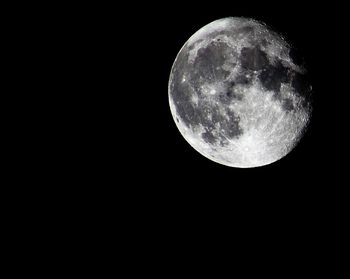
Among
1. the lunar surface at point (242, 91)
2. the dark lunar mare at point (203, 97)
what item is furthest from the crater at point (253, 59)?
the dark lunar mare at point (203, 97)

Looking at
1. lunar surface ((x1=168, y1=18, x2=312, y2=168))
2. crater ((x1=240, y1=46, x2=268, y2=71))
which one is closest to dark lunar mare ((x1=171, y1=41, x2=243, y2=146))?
lunar surface ((x1=168, y1=18, x2=312, y2=168))

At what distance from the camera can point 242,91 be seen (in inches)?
118

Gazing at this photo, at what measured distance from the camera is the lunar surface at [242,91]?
3020mm

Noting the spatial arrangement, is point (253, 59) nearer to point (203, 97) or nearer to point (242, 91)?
point (242, 91)

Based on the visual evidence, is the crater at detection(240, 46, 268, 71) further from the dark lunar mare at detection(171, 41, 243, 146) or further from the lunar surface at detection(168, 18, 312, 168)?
the dark lunar mare at detection(171, 41, 243, 146)

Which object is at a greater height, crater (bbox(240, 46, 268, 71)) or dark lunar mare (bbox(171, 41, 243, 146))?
crater (bbox(240, 46, 268, 71))

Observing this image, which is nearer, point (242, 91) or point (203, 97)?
point (242, 91)

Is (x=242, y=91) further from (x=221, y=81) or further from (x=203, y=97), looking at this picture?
(x=203, y=97)

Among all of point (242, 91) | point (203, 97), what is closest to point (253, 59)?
point (242, 91)

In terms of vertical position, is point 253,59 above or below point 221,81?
above

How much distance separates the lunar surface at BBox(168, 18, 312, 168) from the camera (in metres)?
3.02

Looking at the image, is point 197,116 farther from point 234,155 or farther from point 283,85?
point 283,85

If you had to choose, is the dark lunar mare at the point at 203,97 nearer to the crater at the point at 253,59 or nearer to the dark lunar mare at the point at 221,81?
the dark lunar mare at the point at 221,81

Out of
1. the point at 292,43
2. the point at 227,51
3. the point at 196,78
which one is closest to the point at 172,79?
the point at 196,78
